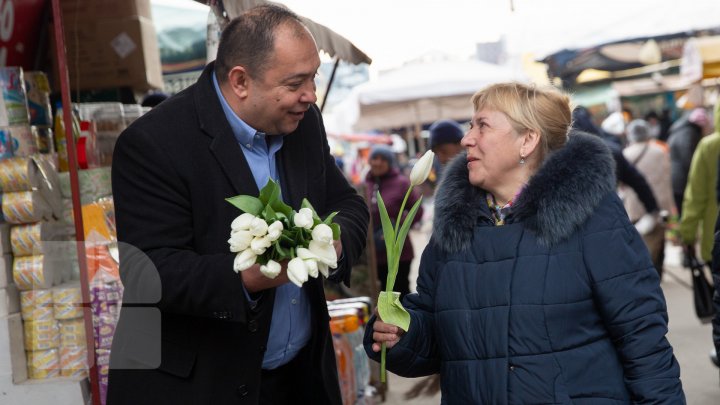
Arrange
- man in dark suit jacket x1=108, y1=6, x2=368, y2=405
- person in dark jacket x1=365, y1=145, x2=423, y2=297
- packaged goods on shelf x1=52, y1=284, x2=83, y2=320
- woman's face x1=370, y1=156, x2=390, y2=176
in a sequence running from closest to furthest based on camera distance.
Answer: man in dark suit jacket x1=108, y1=6, x2=368, y2=405, packaged goods on shelf x1=52, y1=284, x2=83, y2=320, person in dark jacket x1=365, y1=145, x2=423, y2=297, woman's face x1=370, y1=156, x2=390, y2=176

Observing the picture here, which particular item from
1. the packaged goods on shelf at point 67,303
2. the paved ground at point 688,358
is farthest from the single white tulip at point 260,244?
the paved ground at point 688,358

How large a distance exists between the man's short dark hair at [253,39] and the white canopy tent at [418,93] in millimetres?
9030

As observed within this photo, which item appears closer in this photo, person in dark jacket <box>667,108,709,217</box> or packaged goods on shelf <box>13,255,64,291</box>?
packaged goods on shelf <box>13,255,64,291</box>

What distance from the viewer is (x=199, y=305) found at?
2.47 metres

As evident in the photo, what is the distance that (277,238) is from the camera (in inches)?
88.1

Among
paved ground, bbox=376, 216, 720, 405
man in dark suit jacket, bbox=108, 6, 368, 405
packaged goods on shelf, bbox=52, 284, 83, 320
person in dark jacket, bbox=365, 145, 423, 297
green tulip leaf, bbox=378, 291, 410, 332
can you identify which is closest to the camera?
man in dark suit jacket, bbox=108, 6, 368, 405

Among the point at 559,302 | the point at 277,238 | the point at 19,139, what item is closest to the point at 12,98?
the point at 19,139

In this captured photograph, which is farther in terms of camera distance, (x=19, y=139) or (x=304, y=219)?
(x=19, y=139)

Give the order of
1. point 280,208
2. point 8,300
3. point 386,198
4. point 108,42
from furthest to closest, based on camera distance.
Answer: point 386,198
point 108,42
point 8,300
point 280,208

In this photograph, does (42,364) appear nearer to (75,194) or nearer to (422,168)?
(75,194)

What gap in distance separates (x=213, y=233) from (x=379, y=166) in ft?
19.3

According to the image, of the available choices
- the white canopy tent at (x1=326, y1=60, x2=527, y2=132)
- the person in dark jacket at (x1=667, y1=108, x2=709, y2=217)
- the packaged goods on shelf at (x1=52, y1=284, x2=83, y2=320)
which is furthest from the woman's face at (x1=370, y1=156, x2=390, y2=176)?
the packaged goods on shelf at (x1=52, y1=284, x2=83, y2=320)

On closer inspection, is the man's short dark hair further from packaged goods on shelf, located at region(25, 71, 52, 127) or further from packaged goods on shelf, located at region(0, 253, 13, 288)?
packaged goods on shelf, located at region(25, 71, 52, 127)

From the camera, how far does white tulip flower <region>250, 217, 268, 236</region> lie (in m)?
2.22
